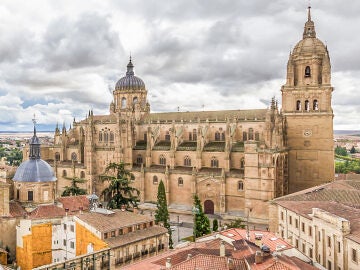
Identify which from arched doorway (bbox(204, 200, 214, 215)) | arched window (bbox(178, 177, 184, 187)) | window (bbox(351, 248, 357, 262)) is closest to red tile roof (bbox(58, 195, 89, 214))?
arched window (bbox(178, 177, 184, 187))

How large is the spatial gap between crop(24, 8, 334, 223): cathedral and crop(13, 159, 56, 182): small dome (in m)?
27.3

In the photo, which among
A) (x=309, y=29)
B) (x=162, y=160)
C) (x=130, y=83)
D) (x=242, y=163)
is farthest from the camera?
(x=130, y=83)

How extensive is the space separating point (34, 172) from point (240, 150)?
34.9 metres

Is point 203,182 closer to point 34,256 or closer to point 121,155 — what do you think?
point 121,155

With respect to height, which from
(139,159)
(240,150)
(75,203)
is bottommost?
(75,203)

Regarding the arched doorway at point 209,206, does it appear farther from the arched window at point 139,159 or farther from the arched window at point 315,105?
the arched window at point 315,105

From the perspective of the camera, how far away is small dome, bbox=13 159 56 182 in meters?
51.3

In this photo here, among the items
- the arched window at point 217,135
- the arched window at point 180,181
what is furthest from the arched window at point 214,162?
the arched window at point 180,181

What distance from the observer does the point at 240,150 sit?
7131cm

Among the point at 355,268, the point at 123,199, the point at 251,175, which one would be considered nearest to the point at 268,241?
the point at 355,268

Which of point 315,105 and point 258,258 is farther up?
point 315,105

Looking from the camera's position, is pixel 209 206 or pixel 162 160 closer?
pixel 209 206

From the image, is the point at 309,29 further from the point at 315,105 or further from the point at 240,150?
the point at 240,150

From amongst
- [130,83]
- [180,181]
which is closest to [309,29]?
[180,181]
